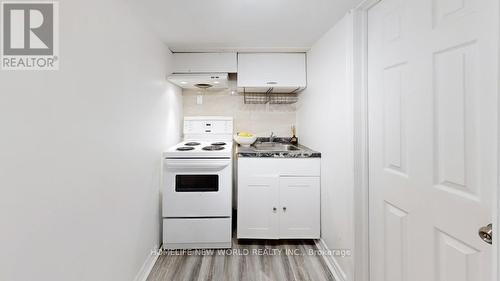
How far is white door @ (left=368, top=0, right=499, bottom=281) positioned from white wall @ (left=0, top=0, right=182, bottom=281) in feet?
5.08

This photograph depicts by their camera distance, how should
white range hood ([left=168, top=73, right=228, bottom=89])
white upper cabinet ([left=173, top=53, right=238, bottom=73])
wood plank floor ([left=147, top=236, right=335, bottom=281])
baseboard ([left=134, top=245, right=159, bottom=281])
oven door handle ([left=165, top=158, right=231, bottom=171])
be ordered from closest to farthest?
baseboard ([left=134, top=245, right=159, bottom=281]) → wood plank floor ([left=147, top=236, right=335, bottom=281]) → oven door handle ([left=165, top=158, right=231, bottom=171]) → white range hood ([left=168, top=73, right=228, bottom=89]) → white upper cabinet ([left=173, top=53, right=238, bottom=73])

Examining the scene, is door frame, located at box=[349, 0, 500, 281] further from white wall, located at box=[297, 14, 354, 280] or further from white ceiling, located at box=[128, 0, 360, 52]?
white ceiling, located at box=[128, 0, 360, 52]

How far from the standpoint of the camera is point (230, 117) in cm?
305

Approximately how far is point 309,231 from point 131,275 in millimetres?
1621

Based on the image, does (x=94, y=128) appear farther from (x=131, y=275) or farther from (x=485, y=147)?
(x=485, y=147)

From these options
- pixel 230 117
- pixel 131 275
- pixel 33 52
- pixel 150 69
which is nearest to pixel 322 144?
pixel 230 117

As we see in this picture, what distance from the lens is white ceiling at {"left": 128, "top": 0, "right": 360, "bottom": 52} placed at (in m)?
1.63

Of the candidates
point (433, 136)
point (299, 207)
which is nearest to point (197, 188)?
point (299, 207)

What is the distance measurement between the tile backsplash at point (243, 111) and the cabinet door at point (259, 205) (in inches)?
38.3

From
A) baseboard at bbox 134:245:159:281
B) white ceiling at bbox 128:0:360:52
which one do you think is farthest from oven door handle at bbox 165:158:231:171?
white ceiling at bbox 128:0:360:52

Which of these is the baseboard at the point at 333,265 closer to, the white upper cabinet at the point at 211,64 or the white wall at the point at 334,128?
the white wall at the point at 334,128

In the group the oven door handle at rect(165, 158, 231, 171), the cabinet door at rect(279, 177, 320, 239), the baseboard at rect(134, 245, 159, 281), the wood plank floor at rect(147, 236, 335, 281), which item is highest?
the oven door handle at rect(165, 158, 231, 171)

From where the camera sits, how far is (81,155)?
3.73 ft

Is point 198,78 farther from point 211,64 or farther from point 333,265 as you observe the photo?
point 333,265
